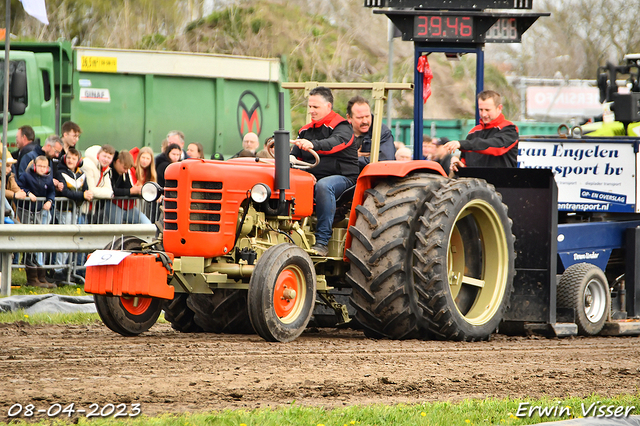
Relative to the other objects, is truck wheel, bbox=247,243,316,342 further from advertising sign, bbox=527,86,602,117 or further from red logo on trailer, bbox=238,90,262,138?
advertising sign, bbox=527,86,602,117

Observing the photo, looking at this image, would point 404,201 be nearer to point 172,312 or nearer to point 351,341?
point 351,341

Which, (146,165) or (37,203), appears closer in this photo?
(37,203)

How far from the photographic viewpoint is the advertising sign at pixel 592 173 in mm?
10453

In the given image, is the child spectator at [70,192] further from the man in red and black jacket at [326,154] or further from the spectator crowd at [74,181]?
the man in red and black jacket at [326,154]

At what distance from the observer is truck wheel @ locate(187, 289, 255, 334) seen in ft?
27.2

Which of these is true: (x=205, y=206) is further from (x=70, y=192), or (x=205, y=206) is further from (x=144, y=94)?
(x=144, y=94)

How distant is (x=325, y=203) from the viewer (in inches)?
310

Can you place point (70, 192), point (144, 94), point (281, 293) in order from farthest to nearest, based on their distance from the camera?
1. point (144, 94)
2. point (70, 192)
3. point (281, 293)

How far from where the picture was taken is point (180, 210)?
7254mm

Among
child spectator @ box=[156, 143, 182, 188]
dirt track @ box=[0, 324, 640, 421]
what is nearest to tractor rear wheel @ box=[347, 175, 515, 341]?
dirt track @ box=[0, 324, 640, 421]

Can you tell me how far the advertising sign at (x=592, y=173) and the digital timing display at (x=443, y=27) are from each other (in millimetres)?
1674

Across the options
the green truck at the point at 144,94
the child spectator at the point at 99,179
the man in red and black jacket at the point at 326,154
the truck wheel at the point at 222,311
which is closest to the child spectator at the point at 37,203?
the child spectator at the point at 99,179

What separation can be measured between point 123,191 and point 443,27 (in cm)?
507

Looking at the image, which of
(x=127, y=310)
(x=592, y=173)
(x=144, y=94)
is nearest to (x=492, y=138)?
(x=592, y=173)
